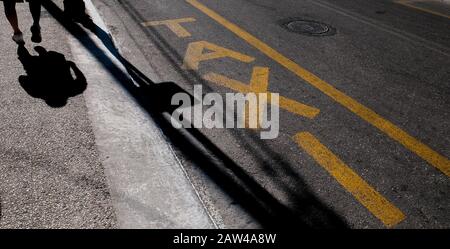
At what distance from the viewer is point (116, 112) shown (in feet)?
12.0

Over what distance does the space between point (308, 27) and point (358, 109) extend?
3.13 m

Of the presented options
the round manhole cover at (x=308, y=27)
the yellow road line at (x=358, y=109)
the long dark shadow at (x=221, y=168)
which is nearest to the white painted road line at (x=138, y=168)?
the long dark shadow at (x=221, y=168)

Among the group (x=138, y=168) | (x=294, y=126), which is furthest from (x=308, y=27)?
(x=138, y=168)

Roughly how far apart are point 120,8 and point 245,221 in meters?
5.87

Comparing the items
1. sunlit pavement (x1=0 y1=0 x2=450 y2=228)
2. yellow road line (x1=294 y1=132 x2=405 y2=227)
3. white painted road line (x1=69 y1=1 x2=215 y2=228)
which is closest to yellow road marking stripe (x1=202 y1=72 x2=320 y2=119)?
sunlit pavement (x1=0 y1=0 x2=450 y2=228)

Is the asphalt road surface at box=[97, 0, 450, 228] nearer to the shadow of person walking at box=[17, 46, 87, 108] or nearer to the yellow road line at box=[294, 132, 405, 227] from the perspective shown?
the yellow road line at box=[294, 132, 405, 227]

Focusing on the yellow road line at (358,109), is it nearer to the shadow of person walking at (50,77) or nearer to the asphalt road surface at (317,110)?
the asphalt road surface at (317,110)

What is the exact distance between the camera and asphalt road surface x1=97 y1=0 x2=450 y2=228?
2.84 metres

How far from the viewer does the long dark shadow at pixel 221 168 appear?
270 cm

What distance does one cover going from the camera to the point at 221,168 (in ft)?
10.3

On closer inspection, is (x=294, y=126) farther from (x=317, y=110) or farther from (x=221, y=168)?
(x=221, y=168)

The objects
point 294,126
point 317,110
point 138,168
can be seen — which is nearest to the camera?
point 138,168
